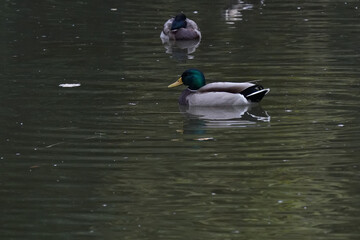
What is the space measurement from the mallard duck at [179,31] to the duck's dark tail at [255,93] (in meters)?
6.28

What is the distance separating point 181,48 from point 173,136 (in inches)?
312

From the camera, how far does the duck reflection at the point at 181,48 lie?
724 inches

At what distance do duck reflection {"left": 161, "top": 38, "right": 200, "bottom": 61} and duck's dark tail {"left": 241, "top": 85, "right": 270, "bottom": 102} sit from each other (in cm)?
402

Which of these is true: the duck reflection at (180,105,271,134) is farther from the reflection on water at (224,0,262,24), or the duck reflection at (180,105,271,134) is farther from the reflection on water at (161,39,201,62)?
the reflection on water at (224,0,262,24)

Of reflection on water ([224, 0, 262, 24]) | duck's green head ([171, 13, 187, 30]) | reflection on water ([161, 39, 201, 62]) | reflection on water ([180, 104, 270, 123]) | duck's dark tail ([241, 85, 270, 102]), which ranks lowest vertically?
reflection on water ([224, 0, 262, 24])

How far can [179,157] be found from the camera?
10844 millimetres

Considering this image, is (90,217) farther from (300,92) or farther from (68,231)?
(300,92)

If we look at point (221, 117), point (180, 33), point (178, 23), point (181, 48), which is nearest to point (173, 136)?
point (221, 117)

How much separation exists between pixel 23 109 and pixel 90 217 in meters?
4.85

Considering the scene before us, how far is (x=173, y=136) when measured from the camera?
12.0 meters

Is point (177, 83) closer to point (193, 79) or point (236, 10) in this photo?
point (193, 79)

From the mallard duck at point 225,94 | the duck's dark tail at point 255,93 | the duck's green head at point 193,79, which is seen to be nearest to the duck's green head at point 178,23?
the duck's green head at point 193,79

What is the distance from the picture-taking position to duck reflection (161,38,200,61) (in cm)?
1840

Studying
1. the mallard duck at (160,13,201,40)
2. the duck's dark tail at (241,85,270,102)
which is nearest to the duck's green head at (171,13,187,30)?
the mallard duck at (160,13,201,40)
